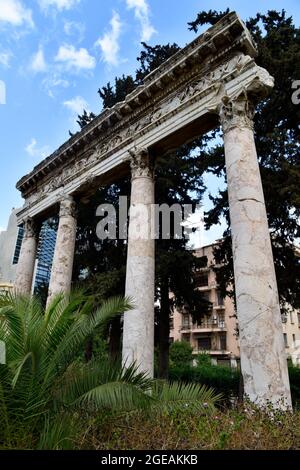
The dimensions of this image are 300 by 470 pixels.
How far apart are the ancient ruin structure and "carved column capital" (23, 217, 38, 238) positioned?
2012 mm

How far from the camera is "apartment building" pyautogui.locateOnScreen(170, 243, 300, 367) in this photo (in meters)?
41.2

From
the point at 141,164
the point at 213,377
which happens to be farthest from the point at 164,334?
the point at 141,164

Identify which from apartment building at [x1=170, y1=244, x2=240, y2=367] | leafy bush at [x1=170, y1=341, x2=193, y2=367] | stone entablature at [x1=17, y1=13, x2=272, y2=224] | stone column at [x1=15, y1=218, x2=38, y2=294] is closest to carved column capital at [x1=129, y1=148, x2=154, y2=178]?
stone entablature at [x1=17, y1=13, x2=272, y2=224]

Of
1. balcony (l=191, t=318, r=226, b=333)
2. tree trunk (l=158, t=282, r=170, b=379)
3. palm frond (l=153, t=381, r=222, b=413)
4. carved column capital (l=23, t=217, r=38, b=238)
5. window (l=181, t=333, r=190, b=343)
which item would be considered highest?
carved column capital (l=23, t=217, r=38, b=238)

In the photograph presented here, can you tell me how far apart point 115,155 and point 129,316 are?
5.54m

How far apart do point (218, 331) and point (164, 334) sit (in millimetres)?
28349

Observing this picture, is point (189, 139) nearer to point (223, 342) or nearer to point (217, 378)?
point (217, 378)

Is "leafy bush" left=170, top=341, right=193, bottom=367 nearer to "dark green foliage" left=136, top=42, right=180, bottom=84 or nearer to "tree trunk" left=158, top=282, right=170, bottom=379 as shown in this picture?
"tree trunk" left=158, top=282, right=170, bottom=379

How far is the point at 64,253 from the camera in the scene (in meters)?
12.4

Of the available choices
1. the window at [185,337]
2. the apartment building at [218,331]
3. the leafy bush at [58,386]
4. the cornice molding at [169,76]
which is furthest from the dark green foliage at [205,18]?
the window at [185,337]

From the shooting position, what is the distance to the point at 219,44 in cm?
895

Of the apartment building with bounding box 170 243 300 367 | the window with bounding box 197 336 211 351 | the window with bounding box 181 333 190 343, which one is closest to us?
the apartment building with bounding box 170 243 300 367

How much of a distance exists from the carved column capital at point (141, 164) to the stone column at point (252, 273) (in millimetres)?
2779

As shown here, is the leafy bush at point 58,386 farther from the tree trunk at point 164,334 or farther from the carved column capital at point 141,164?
the tree trunk at point 164,334
